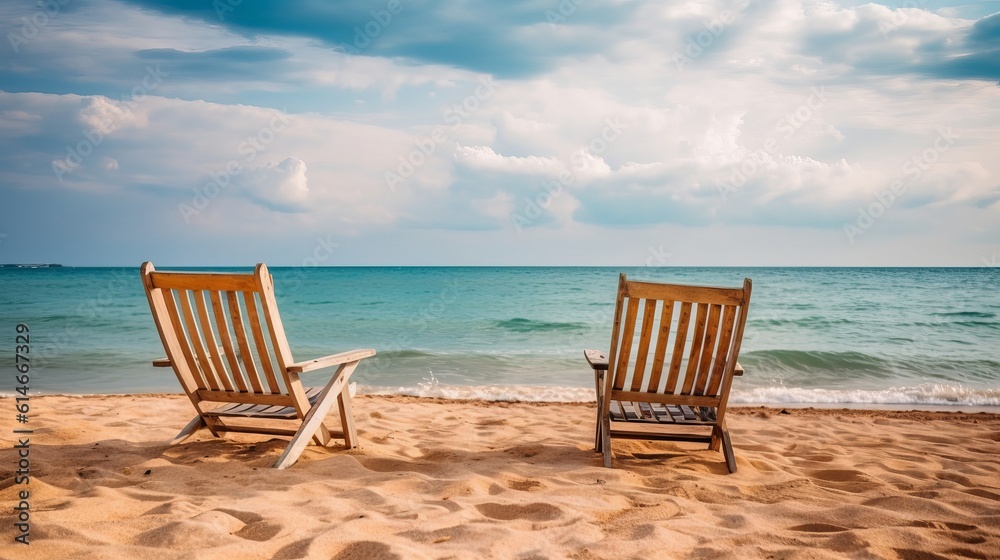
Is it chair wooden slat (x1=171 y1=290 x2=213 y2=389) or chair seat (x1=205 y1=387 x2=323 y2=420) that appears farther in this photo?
chair seat (x1=205 y1=387 x2=323 y2=420)

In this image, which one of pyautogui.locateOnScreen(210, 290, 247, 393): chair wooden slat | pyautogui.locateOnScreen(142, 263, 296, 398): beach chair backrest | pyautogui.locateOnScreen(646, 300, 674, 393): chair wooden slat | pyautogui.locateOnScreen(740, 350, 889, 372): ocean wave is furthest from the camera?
pyautogui.locateOnScreen(740, 350, 889, 372): ocean wave

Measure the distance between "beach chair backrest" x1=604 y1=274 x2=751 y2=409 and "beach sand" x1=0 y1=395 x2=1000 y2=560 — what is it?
0.52 meters

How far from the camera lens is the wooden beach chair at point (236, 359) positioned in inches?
141

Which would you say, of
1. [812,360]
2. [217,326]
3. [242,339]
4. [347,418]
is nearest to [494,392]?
[347,418]

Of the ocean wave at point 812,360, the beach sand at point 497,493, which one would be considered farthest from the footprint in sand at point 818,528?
the ocean wave at point 812,360

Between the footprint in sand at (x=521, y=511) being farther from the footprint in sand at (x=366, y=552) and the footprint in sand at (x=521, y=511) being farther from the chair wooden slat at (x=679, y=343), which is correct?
the chair wooden slat at (x=679, y=343)

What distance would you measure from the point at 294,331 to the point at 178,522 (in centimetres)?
1372

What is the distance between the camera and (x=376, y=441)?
471 cm

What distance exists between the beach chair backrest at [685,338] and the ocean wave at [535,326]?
11.2 m

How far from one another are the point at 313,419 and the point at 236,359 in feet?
2.14

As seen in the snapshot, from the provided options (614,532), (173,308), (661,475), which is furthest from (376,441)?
(614,532)

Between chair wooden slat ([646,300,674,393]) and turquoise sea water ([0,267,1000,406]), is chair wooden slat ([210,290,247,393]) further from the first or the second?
turquoise sea water ([0,267,1000,406])

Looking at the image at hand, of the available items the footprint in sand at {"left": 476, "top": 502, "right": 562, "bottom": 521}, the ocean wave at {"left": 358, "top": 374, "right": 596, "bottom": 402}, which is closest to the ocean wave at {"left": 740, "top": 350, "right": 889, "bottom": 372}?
the ocean wave at {"left": 358, "top": 374, "right": 596, "bottom": 402}

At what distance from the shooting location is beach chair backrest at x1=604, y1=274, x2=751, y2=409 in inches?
147
